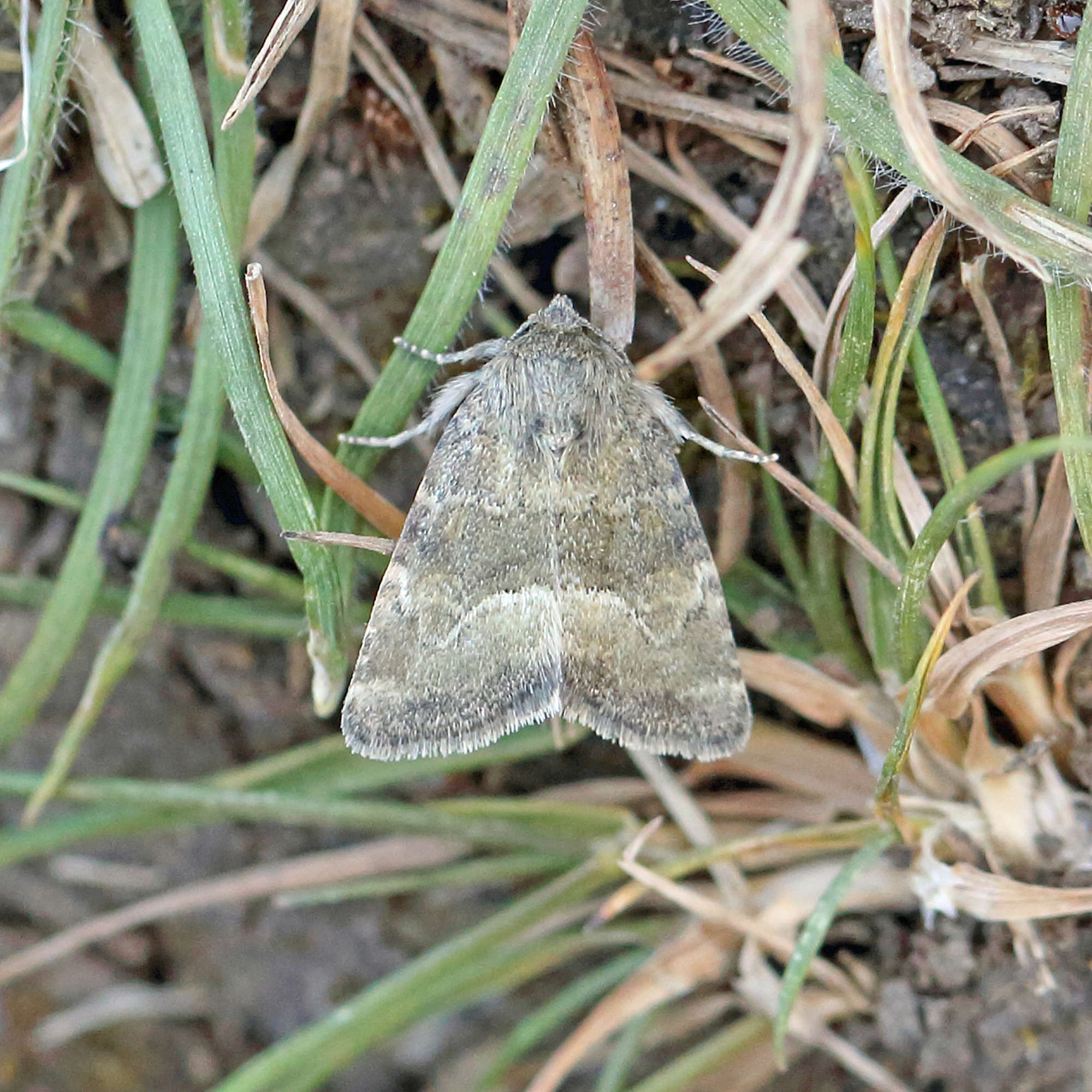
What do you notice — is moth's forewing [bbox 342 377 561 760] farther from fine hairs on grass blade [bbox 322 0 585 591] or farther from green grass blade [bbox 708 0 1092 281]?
green grass blade [bbox 708 0 1092 281]

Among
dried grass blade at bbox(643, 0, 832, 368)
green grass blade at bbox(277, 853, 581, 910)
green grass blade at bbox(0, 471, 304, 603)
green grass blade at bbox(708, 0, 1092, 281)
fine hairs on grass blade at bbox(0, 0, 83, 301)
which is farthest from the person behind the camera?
green grass blade at bbox(277, 853, 581, 910)

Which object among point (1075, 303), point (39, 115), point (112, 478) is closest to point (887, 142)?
point (1075, 303)

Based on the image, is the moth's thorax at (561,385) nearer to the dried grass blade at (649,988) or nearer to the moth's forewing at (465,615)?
the moth's forewing at (465,615)

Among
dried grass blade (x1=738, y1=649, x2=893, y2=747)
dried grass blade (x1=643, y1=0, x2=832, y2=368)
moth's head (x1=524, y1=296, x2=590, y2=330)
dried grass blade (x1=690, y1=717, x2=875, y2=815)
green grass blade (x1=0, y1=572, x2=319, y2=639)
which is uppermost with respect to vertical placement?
dried grass blade (x1=643, y1=0, x2=832, y2=368)

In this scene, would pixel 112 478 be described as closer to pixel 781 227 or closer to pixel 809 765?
pixel 781 227

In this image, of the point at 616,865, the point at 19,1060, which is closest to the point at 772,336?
the point at 616,865

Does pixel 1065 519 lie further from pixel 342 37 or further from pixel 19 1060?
pixel 19 1060

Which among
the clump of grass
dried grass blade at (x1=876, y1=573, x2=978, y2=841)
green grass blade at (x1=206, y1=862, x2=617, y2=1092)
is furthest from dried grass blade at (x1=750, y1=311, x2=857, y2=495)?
green grass blade at (x1=206, y1=862, x2=617, y2=1092)
